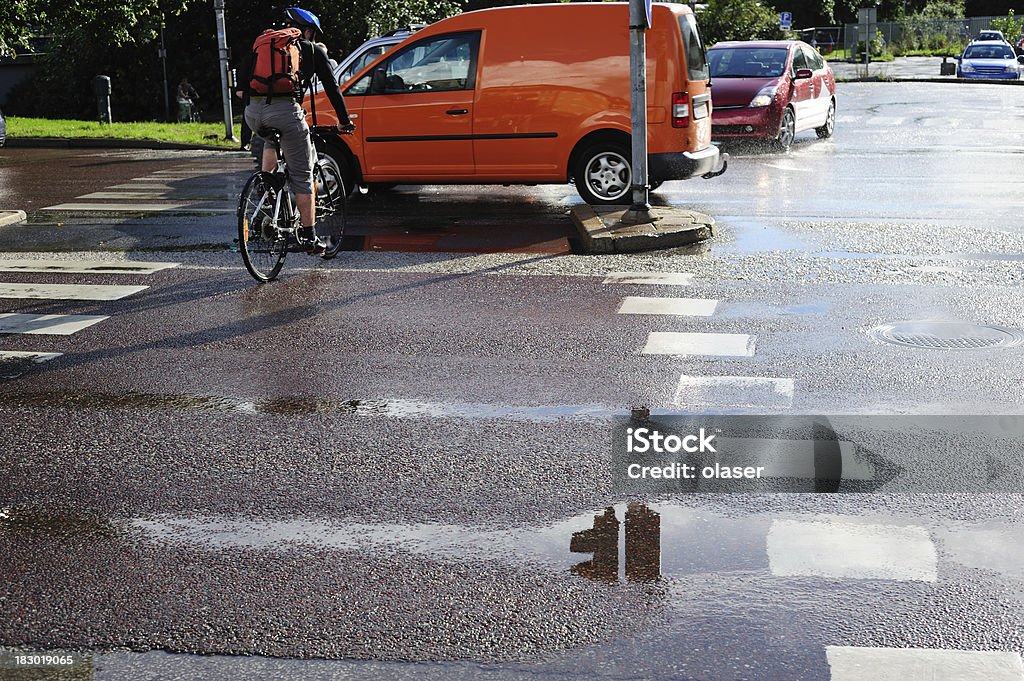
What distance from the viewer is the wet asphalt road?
412 centimetres

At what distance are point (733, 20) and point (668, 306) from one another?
42.8 m

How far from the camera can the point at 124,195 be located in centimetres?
1584

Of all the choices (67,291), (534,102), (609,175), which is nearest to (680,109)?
(609,175)

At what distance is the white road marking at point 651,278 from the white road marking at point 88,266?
3.66m

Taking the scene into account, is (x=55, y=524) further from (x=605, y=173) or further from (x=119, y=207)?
(x=119, y=207)

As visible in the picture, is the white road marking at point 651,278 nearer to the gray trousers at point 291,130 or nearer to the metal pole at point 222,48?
the gray trousers at point 291,130

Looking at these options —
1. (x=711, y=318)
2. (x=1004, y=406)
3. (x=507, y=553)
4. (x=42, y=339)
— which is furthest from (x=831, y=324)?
(x=42, y=339)

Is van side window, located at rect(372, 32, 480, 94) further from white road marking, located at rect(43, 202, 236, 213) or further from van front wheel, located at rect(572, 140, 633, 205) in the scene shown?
white road marking, located at rect(43, 202, 236, 213)

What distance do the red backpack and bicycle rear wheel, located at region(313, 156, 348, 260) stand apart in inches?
39.0

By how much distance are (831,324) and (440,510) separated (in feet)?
12.7

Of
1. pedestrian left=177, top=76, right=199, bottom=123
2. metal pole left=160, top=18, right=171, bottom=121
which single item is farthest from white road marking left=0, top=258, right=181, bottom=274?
metal pole left=160, top=18, right=171, bottom=121

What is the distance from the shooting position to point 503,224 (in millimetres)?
13047

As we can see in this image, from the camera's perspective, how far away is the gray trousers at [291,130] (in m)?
9.71

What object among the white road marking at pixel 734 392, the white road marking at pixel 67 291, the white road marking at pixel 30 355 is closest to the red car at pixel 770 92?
the white road marking at pixel 67 291
